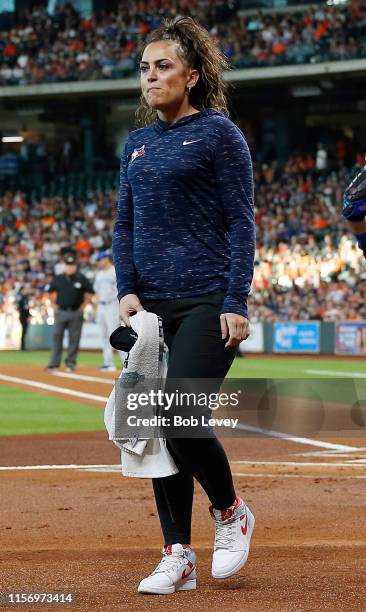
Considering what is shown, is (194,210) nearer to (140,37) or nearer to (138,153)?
(138,153)

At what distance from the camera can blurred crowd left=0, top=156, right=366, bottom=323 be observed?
28562mm

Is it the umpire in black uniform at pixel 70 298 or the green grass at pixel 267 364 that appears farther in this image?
the green grass at pixel 267 364

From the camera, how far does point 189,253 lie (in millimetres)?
4520


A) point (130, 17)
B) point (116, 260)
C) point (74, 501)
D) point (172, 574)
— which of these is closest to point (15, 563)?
point (172, 574)

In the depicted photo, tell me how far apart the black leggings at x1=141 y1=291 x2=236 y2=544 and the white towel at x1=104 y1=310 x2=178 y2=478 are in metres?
0.05

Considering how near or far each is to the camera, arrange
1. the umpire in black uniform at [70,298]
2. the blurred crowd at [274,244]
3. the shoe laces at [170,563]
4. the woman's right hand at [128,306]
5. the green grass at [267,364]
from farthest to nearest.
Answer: the blurred crowd at [274,244] < the green grass at [267,364] < the umpire in black uniform at [70,298] < the woman's right hand at [128,306] < the shoe laces at [170,563]

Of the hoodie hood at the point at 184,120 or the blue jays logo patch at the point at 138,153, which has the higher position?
the hoodie hood at the point at 184,120

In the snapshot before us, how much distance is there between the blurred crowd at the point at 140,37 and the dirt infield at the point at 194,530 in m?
28.4

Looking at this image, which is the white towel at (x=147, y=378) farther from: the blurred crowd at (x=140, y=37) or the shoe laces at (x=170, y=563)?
the blurred crowd at (x=140, y=37)

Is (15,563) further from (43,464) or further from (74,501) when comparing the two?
(43,464)

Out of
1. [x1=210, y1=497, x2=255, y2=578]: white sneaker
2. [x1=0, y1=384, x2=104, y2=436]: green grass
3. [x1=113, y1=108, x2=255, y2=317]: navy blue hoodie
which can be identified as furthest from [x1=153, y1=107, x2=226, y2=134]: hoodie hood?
[x1=0, y1=384, x2=104, y2=436]: green grass

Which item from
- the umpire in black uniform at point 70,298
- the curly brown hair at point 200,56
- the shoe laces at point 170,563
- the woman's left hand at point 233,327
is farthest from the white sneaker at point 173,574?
the umpire in black uniform at point 70,298

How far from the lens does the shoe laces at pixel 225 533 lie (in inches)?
181

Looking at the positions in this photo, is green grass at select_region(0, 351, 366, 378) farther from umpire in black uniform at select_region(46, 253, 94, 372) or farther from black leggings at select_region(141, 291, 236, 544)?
black leggings at select_region(141, 291, 236, 544)
